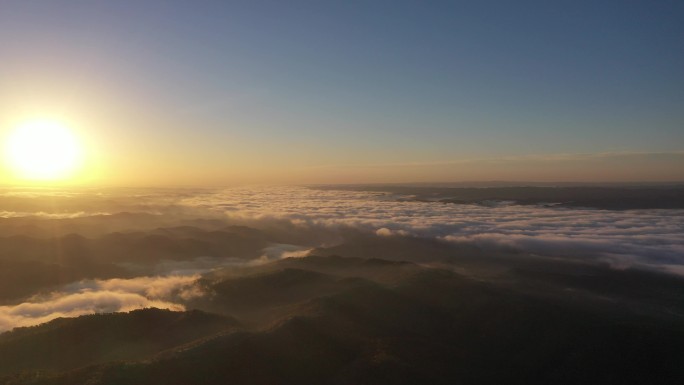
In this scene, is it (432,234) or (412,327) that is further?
(432,234)

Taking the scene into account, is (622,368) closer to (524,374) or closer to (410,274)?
(524,374)

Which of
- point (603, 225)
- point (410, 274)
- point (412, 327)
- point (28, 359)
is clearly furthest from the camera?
point (603, 225)

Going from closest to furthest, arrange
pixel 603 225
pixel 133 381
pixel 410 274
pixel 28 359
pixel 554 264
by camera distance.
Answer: pixel 133 381, pixel 28 359, pixel 410 274, pixel 554 264, pixel 603 225

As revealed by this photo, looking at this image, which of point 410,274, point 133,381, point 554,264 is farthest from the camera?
point 554,264

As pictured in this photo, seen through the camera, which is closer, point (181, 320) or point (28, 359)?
point (28, 359)

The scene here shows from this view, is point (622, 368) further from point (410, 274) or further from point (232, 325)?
point (232, 325)

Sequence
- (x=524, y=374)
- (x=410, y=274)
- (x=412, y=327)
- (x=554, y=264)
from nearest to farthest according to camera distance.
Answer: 1. (x=524, y=374)
2. (x=412, y=327)
3. (x=410, y=274)
4. (x=554, y=264)

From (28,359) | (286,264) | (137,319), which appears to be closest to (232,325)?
(137,319)

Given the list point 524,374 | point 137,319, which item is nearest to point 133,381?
point 137,319
